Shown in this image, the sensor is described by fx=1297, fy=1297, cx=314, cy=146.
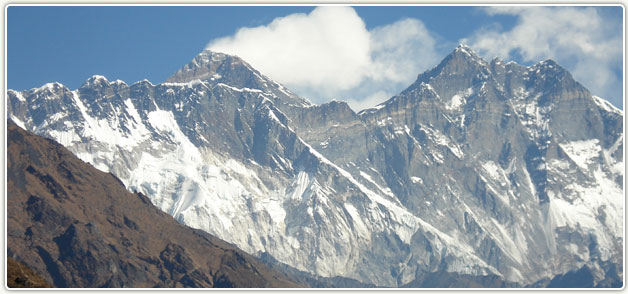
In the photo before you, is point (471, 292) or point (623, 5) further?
point (623, 5)

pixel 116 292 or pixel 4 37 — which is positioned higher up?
pixel 4 37

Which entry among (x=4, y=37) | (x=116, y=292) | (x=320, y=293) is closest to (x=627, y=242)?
(x=320, y=293)

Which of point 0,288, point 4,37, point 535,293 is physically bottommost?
point 0,288

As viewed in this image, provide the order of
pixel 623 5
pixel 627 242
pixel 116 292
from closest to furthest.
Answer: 1. pixel 116 292
2. pixel 623 5
3. pixel 627 242

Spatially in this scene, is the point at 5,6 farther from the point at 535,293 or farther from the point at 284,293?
the point at 535,293

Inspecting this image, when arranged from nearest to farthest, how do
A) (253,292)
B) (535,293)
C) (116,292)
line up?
1. (116,292)
2. (253,292)
3. (535,293)

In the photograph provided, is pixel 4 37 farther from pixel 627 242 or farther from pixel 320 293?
pixel 627 242

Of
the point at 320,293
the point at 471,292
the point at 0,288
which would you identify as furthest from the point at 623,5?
the point at 0,288

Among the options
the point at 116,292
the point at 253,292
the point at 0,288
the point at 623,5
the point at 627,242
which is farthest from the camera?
the point at 627,242

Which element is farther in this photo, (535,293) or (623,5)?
(535,293)
